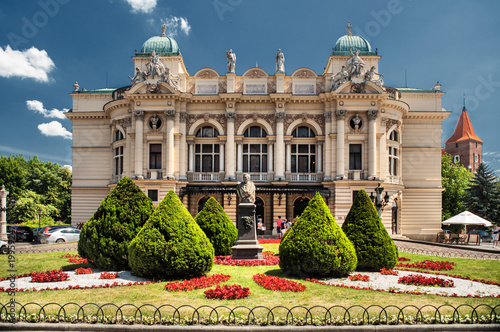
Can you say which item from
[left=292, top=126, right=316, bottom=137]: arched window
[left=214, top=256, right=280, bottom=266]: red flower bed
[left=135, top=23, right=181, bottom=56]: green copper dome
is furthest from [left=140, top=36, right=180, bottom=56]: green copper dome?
[left=214, top=256, right=280, bottom=266]: red flower bed

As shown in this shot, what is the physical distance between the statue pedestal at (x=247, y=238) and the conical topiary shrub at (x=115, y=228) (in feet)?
15.0

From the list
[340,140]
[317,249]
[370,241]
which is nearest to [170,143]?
[340,140]

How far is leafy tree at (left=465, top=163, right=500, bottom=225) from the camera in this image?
141 ft

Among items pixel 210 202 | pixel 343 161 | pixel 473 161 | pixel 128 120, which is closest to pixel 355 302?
pixel 210 202

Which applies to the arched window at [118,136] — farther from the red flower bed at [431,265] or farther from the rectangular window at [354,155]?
the red flower bed at [431,265]

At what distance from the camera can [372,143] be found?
120 ft

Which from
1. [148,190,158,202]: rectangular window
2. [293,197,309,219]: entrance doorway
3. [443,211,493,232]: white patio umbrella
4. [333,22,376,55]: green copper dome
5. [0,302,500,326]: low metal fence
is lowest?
[0,302,500,326]: low metal fence

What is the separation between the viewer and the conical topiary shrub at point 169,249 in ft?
44.8

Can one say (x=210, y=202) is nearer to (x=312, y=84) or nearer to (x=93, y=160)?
(x=312, y=84)

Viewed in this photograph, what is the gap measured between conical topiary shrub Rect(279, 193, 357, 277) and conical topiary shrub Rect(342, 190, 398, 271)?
40.4 inches

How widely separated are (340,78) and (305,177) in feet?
32.8

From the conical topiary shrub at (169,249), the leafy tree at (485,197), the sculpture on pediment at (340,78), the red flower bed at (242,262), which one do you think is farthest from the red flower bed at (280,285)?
the leafy tree at (485,197)

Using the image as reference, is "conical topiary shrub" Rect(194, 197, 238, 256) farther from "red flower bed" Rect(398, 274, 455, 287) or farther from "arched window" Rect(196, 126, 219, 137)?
"arched window" Rect(196, 126, 219, 137)

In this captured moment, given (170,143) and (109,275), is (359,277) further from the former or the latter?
(170,143)
